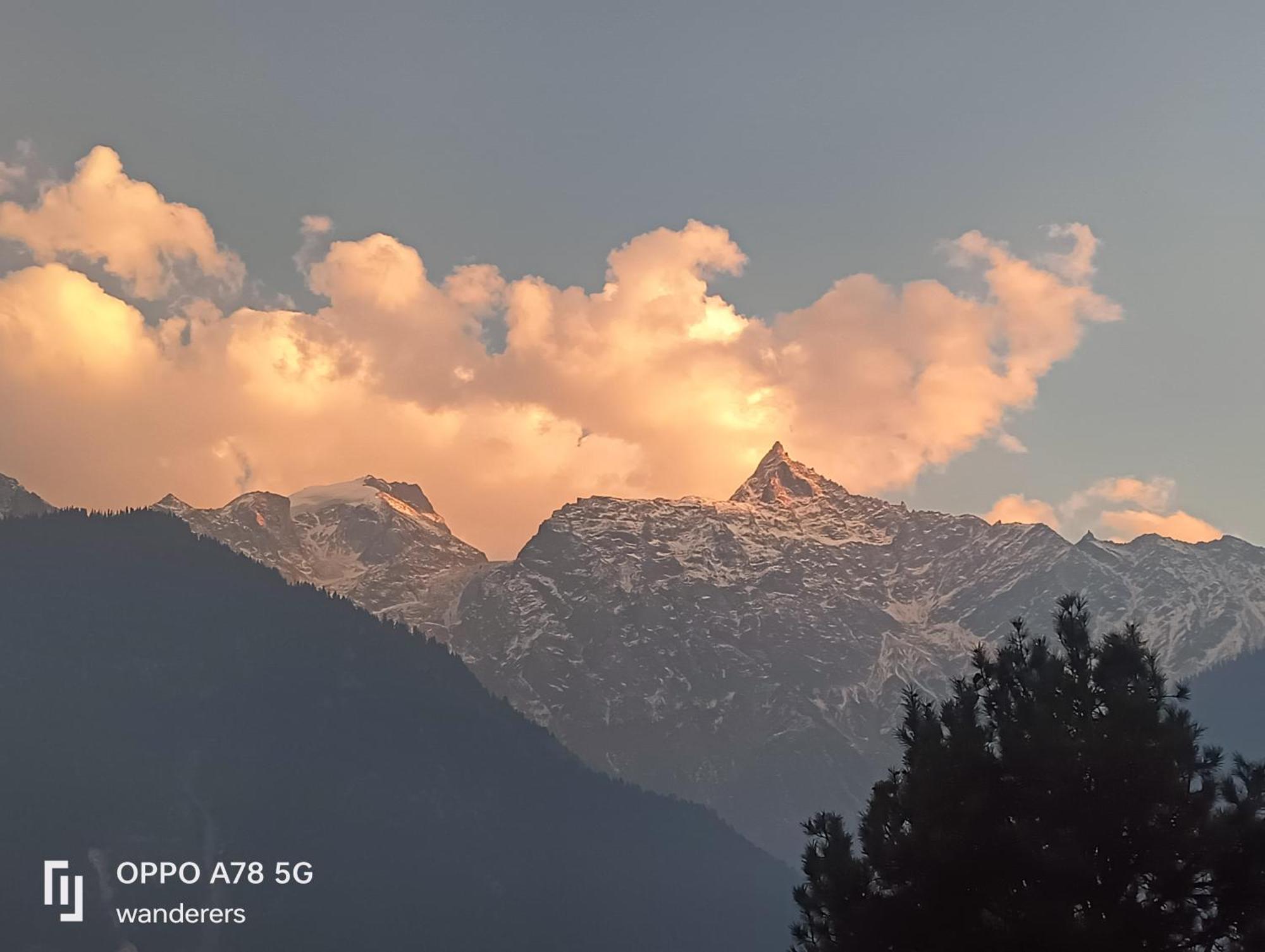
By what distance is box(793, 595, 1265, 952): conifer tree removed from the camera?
107ft

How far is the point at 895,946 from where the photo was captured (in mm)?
35938

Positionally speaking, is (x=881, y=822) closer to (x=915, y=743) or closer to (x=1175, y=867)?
(x=915, y=743)

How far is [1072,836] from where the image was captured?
108ft

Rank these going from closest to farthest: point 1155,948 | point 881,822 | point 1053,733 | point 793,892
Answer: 1. point 1155,948
2. point 1053,733
3. point 881,822
4. point 793,892

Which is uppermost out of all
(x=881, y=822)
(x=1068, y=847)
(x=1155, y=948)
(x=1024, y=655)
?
(x=1024, y=655)

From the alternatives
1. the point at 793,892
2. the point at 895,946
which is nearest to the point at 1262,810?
the point at 895,946

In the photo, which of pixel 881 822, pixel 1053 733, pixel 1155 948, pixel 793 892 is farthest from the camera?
pixel 793 892

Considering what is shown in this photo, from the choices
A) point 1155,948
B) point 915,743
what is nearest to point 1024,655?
point 915,743

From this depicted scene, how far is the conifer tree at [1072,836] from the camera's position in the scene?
32.6 m

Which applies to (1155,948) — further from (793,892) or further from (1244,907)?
(793,892)

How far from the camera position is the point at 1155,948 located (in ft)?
105

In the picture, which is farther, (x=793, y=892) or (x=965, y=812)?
(x=793, y=892)

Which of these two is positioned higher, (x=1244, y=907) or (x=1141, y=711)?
(x=1141, y=711)

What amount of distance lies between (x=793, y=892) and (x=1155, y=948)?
40.0 ft
